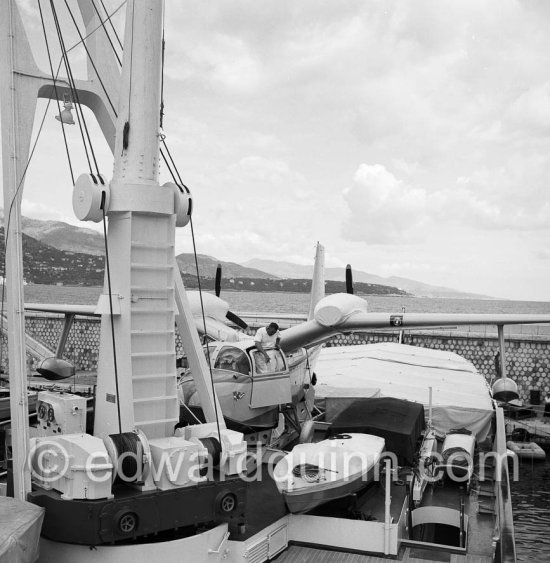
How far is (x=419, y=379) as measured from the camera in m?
22.3

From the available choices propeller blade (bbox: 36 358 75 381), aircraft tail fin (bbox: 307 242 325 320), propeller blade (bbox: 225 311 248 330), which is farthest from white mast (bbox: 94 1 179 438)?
aircraft tail fin (bbox: 307 242 325 320)

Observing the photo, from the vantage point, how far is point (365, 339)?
3869cm

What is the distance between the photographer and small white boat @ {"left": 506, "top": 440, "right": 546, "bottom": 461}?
76.1ft

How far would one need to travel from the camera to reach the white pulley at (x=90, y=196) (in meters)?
8.12

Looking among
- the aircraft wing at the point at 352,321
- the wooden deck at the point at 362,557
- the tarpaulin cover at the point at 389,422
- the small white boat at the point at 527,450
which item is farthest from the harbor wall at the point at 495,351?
the wooden deck at the point at 362,557

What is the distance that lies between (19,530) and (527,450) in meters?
21.2

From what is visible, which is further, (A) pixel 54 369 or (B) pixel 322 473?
(A) pixel 54 369

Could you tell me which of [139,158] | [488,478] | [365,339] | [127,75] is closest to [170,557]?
[139,158]

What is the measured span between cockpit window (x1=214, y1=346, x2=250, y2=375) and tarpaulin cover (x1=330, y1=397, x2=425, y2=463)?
209 centimetres

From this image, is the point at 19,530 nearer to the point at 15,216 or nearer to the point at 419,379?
the point at 15,216

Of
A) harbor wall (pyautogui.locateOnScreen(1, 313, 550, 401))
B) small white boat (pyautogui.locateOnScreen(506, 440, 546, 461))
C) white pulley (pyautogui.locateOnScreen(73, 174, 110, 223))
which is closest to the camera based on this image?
white pulley (pyautogui.locateOnScreen(73, 174, 110, 223))

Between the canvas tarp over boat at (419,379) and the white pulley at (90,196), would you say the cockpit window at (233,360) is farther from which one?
the canvas tarp over boat at (419,379)

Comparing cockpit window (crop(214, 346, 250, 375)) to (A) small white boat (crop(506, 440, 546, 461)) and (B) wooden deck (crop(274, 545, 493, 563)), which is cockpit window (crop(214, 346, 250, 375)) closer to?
(B) wooden deck (crop(274, 545, 493, 563))

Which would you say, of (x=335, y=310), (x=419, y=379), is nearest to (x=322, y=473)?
(x=335, y=310)
